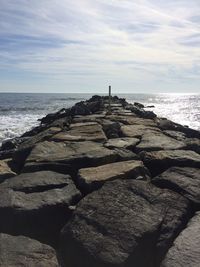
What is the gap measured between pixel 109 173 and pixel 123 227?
1.31m

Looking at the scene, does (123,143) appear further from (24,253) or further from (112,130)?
(24,253)

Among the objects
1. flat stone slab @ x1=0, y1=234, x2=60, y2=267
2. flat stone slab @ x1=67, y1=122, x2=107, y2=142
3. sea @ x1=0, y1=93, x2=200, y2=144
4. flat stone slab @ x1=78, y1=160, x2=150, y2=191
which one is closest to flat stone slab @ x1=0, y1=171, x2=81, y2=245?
flat stone slab @ x1=78, y1=160, x2=150, y2=191

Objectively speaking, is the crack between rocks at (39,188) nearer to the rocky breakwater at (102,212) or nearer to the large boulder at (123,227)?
the rocky breakwater at (102,212)

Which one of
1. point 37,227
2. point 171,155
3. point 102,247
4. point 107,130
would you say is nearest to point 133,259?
point 102,247

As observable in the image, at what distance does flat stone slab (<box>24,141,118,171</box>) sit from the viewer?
533 centimetres

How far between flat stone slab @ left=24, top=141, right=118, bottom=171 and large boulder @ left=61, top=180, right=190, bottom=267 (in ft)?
4.38

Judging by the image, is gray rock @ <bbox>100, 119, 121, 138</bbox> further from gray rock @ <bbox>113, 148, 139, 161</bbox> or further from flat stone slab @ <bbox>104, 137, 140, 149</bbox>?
gray rock @ <bbox>113, 148, 139, 161</bbox>

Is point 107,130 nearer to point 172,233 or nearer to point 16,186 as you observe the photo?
point 16,186

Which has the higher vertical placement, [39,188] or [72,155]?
[72,155]

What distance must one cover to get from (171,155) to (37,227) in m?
2.36

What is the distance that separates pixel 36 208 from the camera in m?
3.83

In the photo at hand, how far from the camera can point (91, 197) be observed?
155 inches

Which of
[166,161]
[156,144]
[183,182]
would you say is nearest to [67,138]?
[156,144]

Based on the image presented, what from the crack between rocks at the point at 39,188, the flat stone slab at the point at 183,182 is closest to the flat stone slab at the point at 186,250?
the flat stone slab at the point at 183,182
